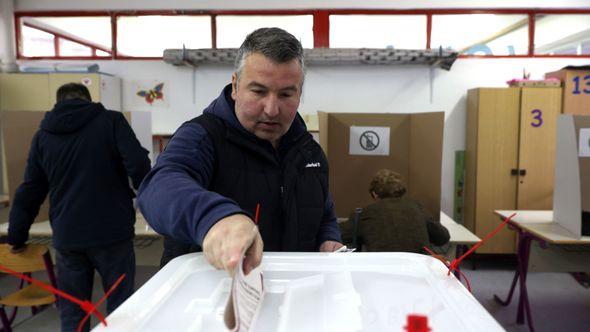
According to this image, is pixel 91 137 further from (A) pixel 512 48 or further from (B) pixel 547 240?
(A) pixel 512 48

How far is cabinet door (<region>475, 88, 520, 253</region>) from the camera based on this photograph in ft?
11.8

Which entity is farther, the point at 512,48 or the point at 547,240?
the point at 512,48

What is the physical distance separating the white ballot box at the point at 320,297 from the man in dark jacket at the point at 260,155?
11 centimetres

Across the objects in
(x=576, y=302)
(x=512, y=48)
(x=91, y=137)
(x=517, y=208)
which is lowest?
(x=576, y=302)

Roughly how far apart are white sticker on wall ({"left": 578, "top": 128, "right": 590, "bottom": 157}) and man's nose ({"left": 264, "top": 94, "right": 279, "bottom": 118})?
210 cm

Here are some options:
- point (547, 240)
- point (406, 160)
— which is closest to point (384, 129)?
point (406, 160)

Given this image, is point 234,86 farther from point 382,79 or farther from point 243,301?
point 382,79

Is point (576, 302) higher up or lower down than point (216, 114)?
lower down

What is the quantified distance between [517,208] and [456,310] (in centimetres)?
354

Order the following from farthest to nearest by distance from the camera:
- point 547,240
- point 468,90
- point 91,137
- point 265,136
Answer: point 468,90 < point 547,240 < point 91,137 < point 265,136

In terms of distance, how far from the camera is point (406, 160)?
103 inches

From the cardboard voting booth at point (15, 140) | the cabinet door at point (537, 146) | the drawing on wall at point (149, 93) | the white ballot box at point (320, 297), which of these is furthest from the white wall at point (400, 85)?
the white ballot box at point (320, 297)

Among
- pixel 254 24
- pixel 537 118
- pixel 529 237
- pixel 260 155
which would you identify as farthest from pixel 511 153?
pixel 260 155

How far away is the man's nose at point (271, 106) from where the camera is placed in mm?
932
